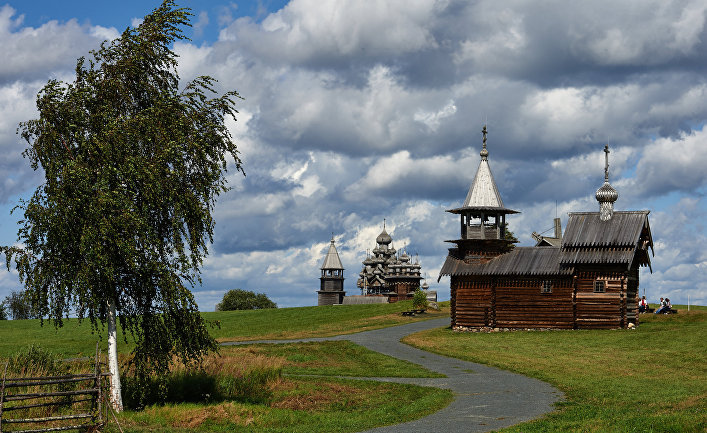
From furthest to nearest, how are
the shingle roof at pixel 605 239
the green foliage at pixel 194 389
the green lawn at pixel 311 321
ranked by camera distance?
1. the green lawn at pixel 311 321
2. the shingle roof at pixel 605 239
3. the green foliage at pixel 194 389

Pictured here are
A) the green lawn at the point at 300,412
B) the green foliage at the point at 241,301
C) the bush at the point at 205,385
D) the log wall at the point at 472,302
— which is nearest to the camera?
the green lawn at the point at 300,412

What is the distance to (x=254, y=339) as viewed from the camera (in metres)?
56.0

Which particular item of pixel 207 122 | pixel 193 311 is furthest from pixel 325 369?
pixel 207 122

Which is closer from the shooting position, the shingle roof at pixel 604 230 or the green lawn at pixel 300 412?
the green lawn at pixel 300 412

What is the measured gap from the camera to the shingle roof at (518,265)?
181ft

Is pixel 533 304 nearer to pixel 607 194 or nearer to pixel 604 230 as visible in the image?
pixel 604 230

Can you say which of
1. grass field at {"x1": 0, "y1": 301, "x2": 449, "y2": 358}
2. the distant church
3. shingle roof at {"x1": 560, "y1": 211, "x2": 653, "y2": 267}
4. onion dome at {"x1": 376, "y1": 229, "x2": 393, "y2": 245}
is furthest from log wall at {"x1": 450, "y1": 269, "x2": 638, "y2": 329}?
onion dome at {"x1": 376, "y1": 229, "x2": 393, "y2": 245}

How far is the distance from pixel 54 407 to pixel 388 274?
104 m

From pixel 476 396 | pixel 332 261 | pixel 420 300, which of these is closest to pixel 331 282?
pixel 332 261

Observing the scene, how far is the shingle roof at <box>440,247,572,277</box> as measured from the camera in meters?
55.2

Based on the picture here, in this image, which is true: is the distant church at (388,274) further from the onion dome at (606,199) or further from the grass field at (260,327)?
the onion dome at (606,199)

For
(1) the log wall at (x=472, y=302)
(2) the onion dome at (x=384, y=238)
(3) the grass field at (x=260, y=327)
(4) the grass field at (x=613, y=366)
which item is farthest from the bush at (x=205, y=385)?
(2) the onion dome at (x=384, y=238)

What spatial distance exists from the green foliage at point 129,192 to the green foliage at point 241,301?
4301 inches

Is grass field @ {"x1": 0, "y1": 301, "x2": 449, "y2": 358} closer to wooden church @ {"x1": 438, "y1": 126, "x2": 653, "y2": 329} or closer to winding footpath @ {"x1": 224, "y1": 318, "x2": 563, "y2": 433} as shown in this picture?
wooden church @ {"x1": 438, "y1": 126, "x2": 653, "y2": 329}
